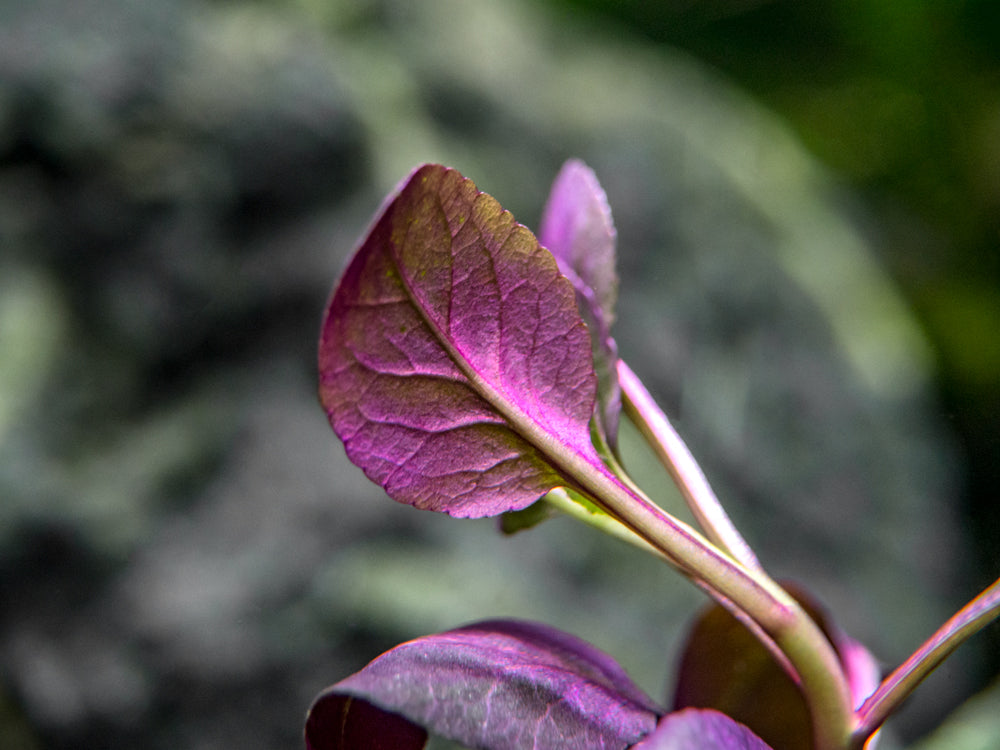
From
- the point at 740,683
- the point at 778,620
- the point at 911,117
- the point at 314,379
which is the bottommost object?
the point at 911,117

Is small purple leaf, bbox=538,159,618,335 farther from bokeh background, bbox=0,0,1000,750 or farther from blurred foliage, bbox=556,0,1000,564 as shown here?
blurred foliage, bbox=556,0,1000,564

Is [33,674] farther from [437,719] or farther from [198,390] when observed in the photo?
[437,719]

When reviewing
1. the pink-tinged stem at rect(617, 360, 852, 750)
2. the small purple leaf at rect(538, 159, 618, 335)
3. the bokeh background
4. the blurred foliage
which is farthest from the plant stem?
the blurred foliage

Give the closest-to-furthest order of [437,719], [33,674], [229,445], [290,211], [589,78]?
[437,719]
[33,674]
[229,445]
[290,211]
[589,78]

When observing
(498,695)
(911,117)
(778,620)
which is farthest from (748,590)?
(911,117)

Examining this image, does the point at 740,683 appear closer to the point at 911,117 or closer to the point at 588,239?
the point at 588,239

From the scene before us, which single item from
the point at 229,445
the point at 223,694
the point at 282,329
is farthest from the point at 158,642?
the point at 282,329
